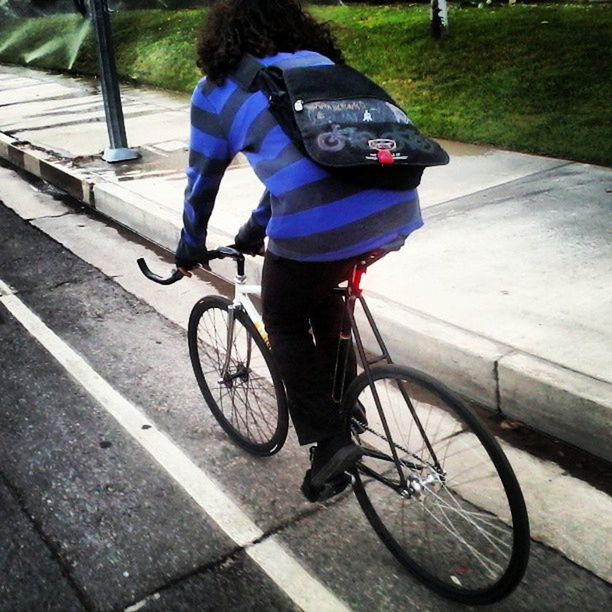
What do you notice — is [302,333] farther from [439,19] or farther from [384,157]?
[439,19]

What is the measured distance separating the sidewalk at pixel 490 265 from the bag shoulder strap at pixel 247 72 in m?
1.91

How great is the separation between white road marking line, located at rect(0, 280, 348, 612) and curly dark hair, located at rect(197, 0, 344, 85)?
167 cm

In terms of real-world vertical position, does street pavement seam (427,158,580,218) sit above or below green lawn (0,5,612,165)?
below

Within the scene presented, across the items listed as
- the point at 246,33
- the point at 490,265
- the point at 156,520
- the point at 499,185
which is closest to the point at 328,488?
the point at 156,520

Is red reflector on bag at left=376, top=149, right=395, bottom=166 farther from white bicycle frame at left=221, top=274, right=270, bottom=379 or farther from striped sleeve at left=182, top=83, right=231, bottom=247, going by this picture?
white bicycle frame at left=221, top=274, right=270, bottom=379

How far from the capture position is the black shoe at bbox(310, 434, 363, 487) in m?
2.65

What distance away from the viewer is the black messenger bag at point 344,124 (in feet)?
7.32

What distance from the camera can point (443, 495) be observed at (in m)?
2.82

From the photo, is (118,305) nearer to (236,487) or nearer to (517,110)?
(236,487)

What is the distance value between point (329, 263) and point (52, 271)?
3883 millimetres

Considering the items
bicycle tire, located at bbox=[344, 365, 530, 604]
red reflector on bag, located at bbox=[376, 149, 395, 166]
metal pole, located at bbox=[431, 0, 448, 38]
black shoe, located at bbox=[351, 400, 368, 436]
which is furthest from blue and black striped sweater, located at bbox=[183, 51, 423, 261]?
metal pole, located at bbox=[431, 0, 448, 38]

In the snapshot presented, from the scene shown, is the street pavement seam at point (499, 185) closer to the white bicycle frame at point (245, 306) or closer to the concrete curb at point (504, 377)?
the concrete curb at point (504, 377)

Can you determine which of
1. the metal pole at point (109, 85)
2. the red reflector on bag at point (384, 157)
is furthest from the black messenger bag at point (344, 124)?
the metal pole at point (109, 85)

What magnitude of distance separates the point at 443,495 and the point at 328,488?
44 cm
